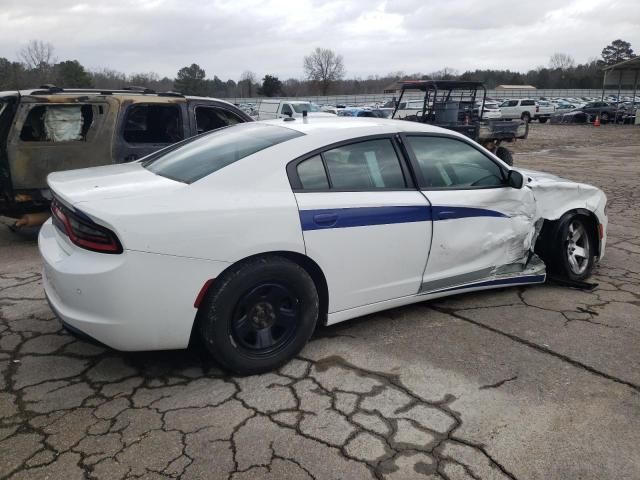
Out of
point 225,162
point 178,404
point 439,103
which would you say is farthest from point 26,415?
point 439,103

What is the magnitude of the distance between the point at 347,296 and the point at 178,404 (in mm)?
1209

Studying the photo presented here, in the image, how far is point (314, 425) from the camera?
2699 mm

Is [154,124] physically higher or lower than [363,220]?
higher

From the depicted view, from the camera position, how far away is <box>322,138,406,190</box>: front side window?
3.42 meters

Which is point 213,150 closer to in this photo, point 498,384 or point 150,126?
point 498,384

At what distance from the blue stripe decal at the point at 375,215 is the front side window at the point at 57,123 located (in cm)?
399

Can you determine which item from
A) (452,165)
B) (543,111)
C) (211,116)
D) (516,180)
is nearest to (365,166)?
(452,165)

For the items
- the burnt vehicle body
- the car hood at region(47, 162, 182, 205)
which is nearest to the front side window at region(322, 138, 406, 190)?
the car hood at region(47, 162, 182, 205)

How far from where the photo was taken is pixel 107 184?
3.13 metres

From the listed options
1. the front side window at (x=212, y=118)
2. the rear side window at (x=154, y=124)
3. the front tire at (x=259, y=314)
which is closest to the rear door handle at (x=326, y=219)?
the front tire at (x=259, y=314)

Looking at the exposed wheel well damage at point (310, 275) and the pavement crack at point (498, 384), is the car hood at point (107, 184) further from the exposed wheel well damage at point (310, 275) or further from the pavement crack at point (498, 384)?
the pavement crack at point (498, 384)

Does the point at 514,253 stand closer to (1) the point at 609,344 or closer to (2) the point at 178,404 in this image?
(1) the point at 609,344

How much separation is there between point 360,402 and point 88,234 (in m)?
1.68

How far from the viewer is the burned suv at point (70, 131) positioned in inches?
223
